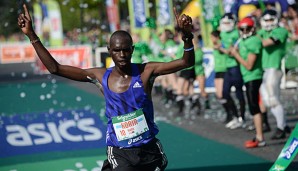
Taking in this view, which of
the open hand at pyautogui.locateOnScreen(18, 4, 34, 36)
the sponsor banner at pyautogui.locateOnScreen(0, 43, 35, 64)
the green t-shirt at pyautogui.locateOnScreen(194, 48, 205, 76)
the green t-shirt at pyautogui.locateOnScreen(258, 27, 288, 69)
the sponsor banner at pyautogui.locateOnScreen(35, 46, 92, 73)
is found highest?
the open hand at pyautogui.locateOnScreen(18, 4, 34, 36)

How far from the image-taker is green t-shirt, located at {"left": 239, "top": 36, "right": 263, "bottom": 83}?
1093cm

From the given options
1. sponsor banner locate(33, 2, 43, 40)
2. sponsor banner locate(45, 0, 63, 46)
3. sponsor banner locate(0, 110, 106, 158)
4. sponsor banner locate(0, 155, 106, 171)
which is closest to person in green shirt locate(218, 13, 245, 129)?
sponsor banner locate(0, 110, 106, 158)

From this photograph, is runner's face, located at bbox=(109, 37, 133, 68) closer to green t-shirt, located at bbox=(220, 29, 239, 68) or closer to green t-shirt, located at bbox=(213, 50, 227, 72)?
green t-shirt, located at bbox=(220, 29, 239, 68)

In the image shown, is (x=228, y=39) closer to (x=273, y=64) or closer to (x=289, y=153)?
(x=273, y=64)

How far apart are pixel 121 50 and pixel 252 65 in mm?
5492

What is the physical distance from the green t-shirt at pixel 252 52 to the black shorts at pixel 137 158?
5239 millimetres

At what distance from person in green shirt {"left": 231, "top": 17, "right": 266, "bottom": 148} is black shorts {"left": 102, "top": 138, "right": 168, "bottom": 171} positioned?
5009mm

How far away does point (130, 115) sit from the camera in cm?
592

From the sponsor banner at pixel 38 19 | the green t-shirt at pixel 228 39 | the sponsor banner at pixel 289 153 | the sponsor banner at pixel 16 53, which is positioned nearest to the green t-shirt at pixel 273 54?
the green t-shirt at pixel 228 39

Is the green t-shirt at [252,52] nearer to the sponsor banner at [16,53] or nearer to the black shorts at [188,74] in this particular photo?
the black shorts at [188,74]

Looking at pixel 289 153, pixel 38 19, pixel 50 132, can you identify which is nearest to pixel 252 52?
pixel 289 153

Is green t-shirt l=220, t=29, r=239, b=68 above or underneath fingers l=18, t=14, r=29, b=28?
underneath

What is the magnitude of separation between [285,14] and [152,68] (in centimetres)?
1478

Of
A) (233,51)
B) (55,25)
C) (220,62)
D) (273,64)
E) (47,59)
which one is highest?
(47,59)
